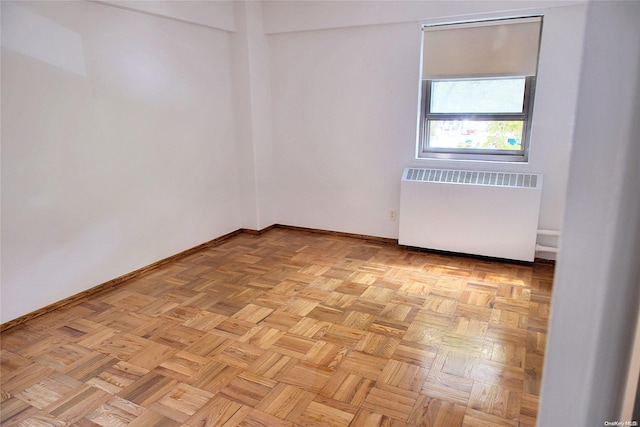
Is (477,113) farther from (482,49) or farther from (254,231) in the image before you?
(254,231)

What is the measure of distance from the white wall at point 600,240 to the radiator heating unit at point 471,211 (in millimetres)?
3249

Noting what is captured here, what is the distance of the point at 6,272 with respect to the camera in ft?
8.52

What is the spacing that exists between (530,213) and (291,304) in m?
2.08

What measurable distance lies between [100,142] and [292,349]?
2.06m

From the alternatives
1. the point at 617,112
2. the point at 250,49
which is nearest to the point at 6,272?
the point at 250,49

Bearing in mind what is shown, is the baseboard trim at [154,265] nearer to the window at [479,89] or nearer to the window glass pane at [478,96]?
the window at [479,89]

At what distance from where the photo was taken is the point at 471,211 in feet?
11.9

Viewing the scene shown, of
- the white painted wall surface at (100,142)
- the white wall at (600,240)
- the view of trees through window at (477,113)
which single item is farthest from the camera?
the view of trees through window at (477,113)

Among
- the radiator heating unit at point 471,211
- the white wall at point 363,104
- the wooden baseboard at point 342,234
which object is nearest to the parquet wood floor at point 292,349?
the radiator heating unit at point 471,211

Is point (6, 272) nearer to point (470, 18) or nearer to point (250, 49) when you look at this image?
point (250, 49)

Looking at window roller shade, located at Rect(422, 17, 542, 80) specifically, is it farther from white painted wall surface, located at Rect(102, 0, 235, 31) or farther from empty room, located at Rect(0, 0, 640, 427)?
white painted wall surface, located at Rect(102, 0, 235, 31)

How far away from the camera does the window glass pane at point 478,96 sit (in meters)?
3.54

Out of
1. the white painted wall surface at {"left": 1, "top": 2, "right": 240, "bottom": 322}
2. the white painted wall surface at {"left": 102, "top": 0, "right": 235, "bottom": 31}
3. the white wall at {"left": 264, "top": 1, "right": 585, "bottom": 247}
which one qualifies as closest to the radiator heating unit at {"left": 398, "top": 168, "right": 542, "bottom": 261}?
the white wall at {"left": 264, "top": 1, "right": 585, "bottom": 247}

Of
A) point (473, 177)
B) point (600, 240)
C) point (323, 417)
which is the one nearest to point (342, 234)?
point (473, 177)
